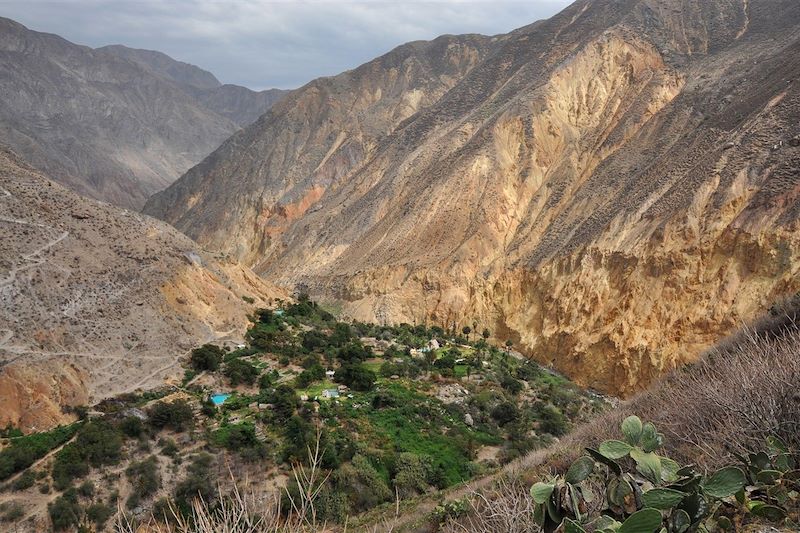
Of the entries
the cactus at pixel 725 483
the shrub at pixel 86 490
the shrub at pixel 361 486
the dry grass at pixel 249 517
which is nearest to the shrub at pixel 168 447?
the shrub at pixel 86 490

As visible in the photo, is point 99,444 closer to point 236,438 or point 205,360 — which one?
point 236,438

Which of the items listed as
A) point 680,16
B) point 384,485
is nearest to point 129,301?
point 384,485

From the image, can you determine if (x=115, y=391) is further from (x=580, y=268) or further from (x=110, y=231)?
(x=580, y=268)

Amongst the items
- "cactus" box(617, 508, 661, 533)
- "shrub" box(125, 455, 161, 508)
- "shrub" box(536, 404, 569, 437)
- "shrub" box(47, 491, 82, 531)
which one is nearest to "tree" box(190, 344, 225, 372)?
"shrub" box(125, 455, 161, 508)

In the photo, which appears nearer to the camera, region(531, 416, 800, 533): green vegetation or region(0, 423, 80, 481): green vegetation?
region(531, 416, 800, 533): green vegetation

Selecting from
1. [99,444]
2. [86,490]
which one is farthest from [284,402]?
[86,490]

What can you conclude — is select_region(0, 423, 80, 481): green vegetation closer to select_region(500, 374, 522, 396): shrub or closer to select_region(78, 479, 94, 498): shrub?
select_region(78, 479, 94, 498): shrub
